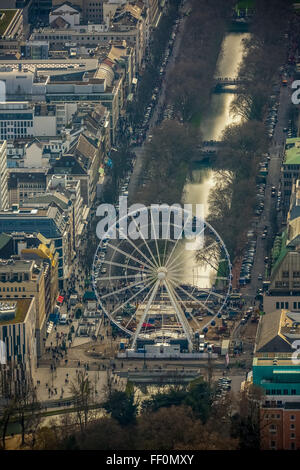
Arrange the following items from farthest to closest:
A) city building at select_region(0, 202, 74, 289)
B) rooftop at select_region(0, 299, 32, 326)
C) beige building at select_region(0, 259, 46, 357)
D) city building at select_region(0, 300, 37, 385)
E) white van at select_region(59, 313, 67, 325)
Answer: city building at select_region(0, 202, 74, 289), white van at select_region(59, 313, 67, 325), beige building at select_region(0, 259, 46, 357), rooftop at select_region(0, 299, 32, 326), city building at select_region(0, 300, 37, 385)

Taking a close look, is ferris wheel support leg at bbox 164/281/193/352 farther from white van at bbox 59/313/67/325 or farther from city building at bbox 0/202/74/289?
city building at bbox 0/202/74/289

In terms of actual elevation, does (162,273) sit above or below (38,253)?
below

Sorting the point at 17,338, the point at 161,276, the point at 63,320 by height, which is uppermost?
the point at 161,276

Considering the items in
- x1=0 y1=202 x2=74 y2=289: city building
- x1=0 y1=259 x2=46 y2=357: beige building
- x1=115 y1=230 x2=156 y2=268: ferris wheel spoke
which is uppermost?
x1=0 y1=202 x2=74 y2=289: city building

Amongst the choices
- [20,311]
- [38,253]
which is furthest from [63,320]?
[20,311]

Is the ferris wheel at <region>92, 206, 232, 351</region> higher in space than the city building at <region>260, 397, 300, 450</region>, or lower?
higher

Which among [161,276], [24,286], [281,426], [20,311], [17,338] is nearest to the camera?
[281,426]

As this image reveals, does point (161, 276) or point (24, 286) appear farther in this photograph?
point (161, 276)

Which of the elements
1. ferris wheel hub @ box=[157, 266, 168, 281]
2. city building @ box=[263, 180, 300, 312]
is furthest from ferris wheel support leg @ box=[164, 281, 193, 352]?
city building @ box=[263, 180, 300, 312]

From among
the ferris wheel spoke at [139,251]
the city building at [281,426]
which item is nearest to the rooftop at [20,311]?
the ferris wheel spoke at [139,251]

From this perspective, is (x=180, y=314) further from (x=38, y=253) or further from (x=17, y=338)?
(x=17, y=338)
